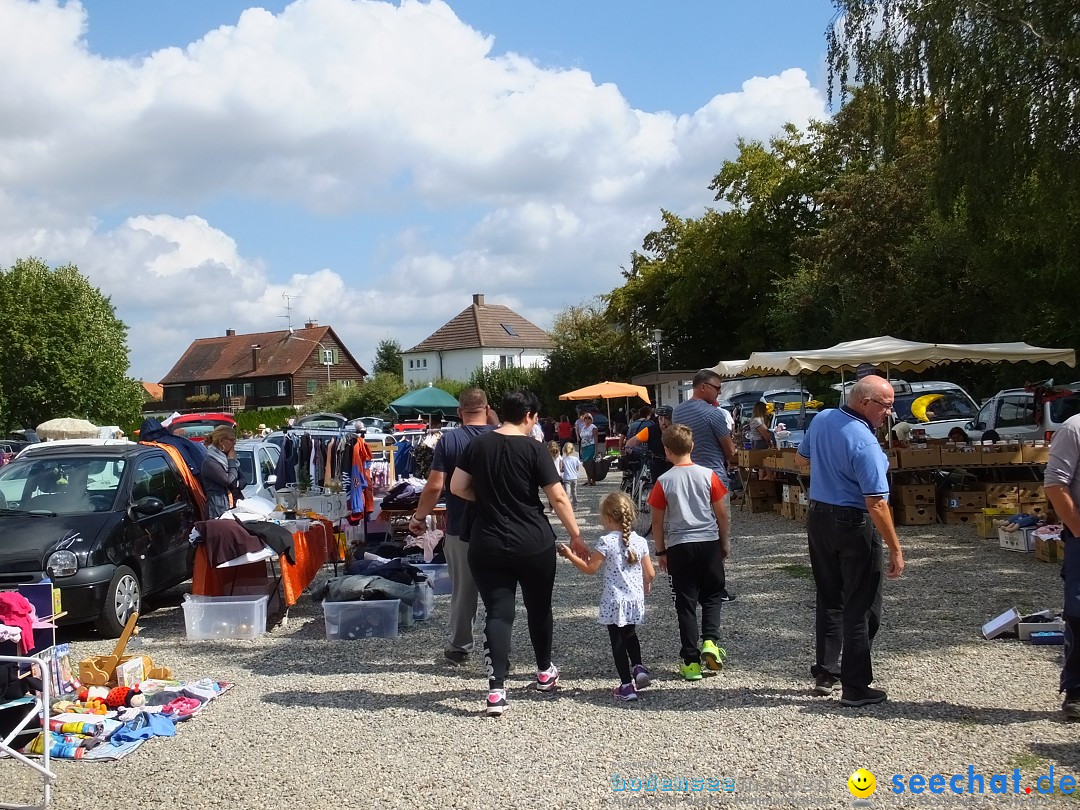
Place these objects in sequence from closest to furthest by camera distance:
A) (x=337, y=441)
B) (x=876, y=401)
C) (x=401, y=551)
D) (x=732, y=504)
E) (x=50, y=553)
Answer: (x=876, y=401), (x=50, y=553), (x=401, y=551), (x=337, y=441), (x=732, y=504)

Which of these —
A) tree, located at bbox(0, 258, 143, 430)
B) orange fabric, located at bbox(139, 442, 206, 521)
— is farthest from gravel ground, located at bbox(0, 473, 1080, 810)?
tree, located at bbox(0, 258, 143, 430)

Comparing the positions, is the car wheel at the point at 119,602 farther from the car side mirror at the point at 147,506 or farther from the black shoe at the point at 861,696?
the black shoe at the point at 861,696

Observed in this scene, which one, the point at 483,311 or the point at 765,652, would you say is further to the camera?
the point at 483,311

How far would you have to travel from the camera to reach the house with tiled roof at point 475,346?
76.4 metres

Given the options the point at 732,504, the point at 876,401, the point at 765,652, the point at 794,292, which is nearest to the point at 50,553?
the point at 765,652

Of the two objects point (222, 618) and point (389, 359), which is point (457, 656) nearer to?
point (222, 618)

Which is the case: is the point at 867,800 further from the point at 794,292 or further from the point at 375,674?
the point at 794,292

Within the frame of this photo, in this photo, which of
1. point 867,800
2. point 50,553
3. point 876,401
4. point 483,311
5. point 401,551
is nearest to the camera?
point 867,800

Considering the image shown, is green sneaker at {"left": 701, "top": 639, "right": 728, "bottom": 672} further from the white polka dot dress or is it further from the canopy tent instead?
the canopy tent

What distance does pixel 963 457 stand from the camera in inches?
499

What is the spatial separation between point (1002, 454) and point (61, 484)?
34.9 feet

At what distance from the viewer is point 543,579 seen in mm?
5672

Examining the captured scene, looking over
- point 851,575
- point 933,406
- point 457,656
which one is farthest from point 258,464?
point 933,406

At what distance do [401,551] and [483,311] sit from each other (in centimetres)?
6966
